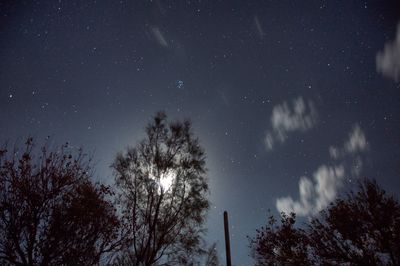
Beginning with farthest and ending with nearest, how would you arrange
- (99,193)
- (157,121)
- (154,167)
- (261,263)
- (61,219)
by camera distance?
1. (261,263)
2. (157,121)
3. (154,167)
4. (99,193)
5. (61,219)

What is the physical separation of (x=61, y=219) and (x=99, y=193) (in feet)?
7.60

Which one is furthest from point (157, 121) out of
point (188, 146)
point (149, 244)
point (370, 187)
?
point (370, 187)

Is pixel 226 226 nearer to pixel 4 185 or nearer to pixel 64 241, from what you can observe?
pixel 64 241

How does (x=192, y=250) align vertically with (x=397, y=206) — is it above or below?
below

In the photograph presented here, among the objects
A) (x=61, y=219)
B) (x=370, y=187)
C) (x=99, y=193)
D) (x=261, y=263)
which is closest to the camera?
(x=61, y=219)

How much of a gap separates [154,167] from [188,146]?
268 centimetres

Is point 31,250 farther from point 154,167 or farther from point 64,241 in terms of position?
point 154,167

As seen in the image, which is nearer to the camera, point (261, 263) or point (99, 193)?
point (99, 193)

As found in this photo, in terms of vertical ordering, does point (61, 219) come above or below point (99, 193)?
below

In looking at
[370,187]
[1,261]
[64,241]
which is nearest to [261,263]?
[370,187]

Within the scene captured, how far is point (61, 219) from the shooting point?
10.8 meters

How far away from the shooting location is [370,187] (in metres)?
19.7

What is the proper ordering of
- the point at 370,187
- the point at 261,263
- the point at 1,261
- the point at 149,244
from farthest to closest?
the point at 261,263
the point at 370,187
the point at 149,244
the point at 1,261

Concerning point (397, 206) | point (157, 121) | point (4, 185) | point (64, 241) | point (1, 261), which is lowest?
point (1, 261)
